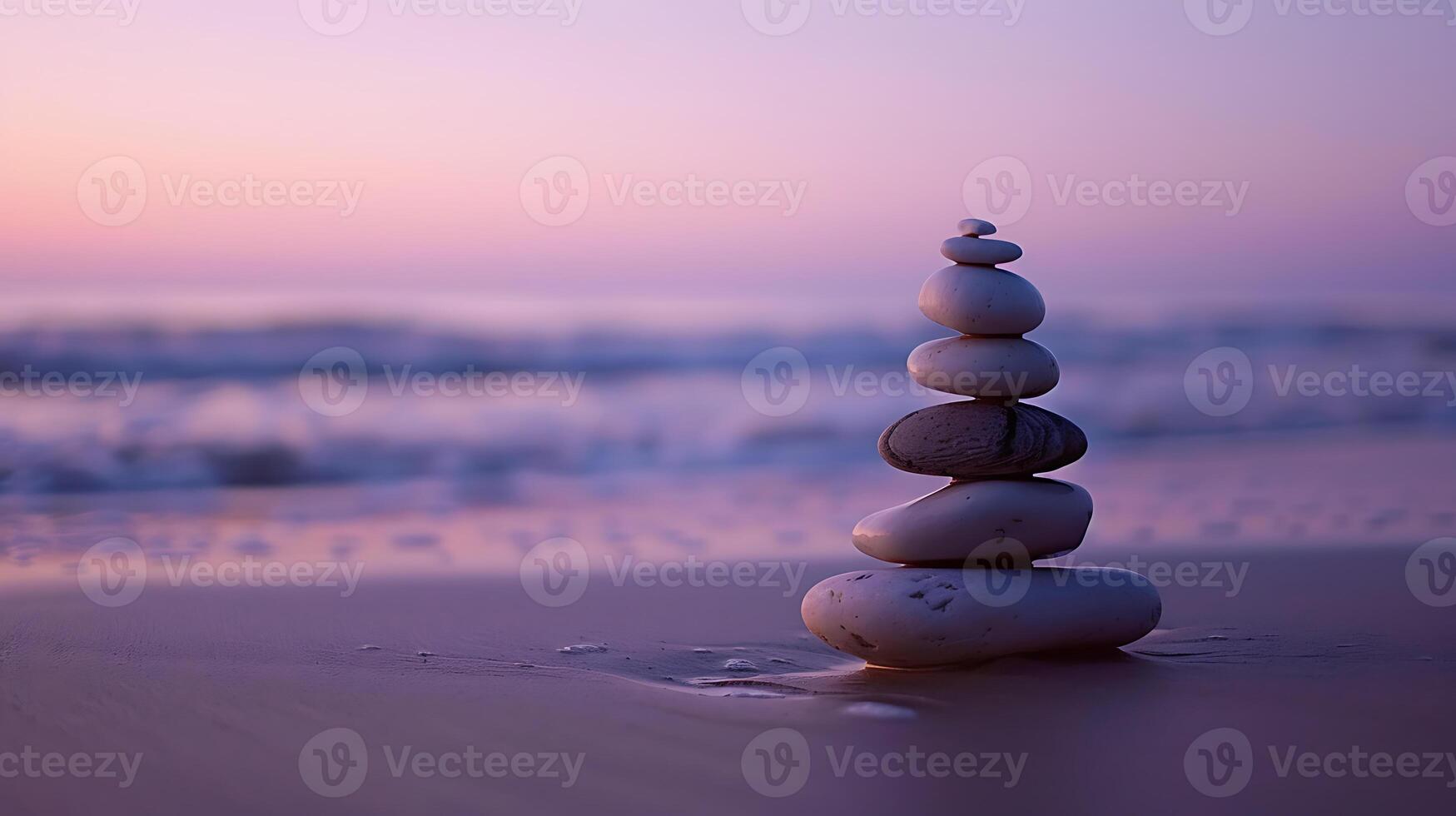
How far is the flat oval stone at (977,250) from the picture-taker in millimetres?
6180

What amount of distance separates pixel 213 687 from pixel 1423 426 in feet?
44.6

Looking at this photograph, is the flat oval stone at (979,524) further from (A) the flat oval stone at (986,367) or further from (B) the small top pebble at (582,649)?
(B) the small top pebble at (582,649)

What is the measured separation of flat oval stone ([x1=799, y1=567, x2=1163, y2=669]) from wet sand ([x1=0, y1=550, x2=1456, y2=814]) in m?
0.13

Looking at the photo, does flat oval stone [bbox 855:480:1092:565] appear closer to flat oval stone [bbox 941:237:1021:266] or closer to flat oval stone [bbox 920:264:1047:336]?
flat oval stone [bbox 920:264:1047:336]

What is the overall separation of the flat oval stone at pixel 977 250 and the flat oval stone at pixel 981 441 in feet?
2.22

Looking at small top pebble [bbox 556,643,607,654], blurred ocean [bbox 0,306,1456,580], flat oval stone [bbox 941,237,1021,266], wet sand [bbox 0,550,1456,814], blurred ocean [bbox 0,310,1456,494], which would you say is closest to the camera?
wet sand [bbox 0,550,1456,814]

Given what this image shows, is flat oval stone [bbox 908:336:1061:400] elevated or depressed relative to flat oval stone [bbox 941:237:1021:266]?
depressed

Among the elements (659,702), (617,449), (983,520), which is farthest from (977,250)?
(617,449)

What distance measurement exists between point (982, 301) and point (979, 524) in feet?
3.35

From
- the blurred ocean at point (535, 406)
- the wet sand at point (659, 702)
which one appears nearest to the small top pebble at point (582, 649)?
the wet sand at point (659, 702)

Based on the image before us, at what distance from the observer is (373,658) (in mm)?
6102

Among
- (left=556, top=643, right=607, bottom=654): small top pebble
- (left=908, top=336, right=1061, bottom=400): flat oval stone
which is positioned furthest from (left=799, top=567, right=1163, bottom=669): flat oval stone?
(left=556, top=643, right=607, bottom=654): small top pebble

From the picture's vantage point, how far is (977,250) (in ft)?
20.3

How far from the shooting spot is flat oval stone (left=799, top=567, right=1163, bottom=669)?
5.70 metres
